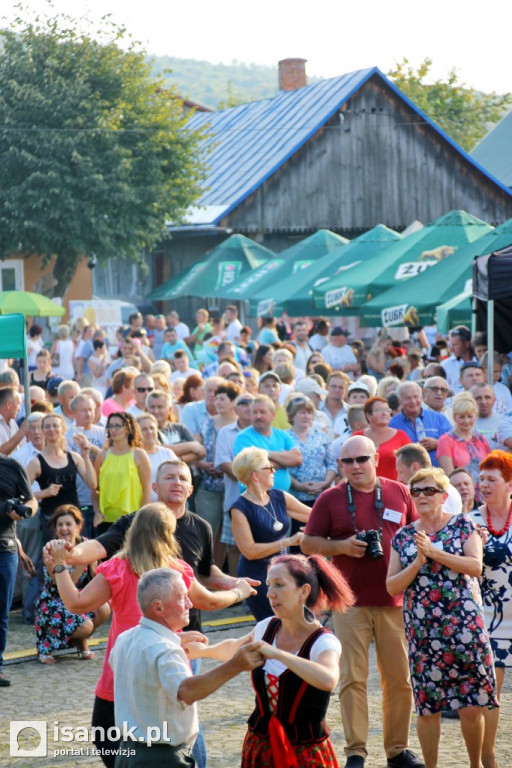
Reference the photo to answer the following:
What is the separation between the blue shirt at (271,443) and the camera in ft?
33.0

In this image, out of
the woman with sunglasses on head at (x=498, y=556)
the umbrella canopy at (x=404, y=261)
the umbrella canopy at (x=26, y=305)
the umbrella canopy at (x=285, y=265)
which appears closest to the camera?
the woman with sunglasses on head at (x=498, y=556)

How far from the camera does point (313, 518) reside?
722 cm

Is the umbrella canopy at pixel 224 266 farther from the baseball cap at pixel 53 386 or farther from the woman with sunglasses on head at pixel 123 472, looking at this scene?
the woman with sunglasses on head at pixel 123 472

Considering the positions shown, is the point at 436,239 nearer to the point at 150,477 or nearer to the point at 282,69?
the point at 150,477

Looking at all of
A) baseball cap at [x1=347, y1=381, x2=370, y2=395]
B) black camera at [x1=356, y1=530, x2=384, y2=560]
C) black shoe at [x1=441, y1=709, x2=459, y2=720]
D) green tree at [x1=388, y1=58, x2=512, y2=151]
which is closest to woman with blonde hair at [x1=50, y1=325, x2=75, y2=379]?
baseball cap at [x1=347, y1=381, x2=370, y2=395]

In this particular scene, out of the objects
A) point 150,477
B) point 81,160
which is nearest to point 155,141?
point 81,160

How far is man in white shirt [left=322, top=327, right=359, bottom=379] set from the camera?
58.2ft

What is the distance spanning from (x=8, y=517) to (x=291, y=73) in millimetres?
43277

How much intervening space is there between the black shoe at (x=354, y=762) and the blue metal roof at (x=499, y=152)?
41310 mm

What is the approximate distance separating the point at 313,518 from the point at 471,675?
134 cm

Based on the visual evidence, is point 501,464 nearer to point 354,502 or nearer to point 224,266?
point 354,502

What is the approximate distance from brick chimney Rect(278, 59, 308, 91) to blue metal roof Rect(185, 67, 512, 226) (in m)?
5.79

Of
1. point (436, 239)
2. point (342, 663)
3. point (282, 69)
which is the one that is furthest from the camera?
point (282, 69)

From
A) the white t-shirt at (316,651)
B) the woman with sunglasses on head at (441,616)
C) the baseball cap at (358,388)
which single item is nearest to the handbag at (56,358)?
the baseball cap at (358,388)
